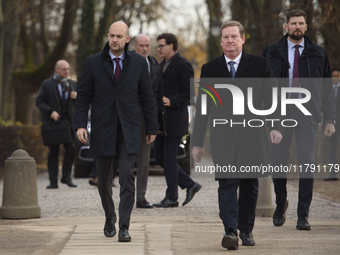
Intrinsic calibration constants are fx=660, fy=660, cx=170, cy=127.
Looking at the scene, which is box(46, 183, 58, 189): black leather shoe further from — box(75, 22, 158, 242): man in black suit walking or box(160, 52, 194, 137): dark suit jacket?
A: box(75, 22, 158, 242): man in black suit walking

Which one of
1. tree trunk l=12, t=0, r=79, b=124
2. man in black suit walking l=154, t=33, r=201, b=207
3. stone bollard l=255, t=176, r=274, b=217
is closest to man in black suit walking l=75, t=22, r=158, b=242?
stone bollard l=255, t=176, r=274, b=217

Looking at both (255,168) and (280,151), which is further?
(280,151)

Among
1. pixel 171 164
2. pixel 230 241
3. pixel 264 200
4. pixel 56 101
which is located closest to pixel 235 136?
pixel 230 241

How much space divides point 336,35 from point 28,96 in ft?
35.7

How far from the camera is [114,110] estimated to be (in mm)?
6012

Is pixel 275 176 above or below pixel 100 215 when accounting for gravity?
above

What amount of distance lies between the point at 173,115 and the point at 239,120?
3.38 m

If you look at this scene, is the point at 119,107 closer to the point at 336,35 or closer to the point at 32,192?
the point at 32,192

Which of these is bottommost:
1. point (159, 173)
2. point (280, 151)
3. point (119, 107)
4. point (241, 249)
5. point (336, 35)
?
point (159, 173)

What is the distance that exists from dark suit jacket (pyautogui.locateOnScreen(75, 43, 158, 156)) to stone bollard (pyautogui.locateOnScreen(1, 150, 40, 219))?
201 cm

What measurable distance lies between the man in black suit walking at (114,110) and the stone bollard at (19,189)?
1932 mm

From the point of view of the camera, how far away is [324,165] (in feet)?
52.0

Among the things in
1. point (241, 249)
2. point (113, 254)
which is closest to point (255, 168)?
point (241, 249)

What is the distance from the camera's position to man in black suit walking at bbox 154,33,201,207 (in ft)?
28.5
